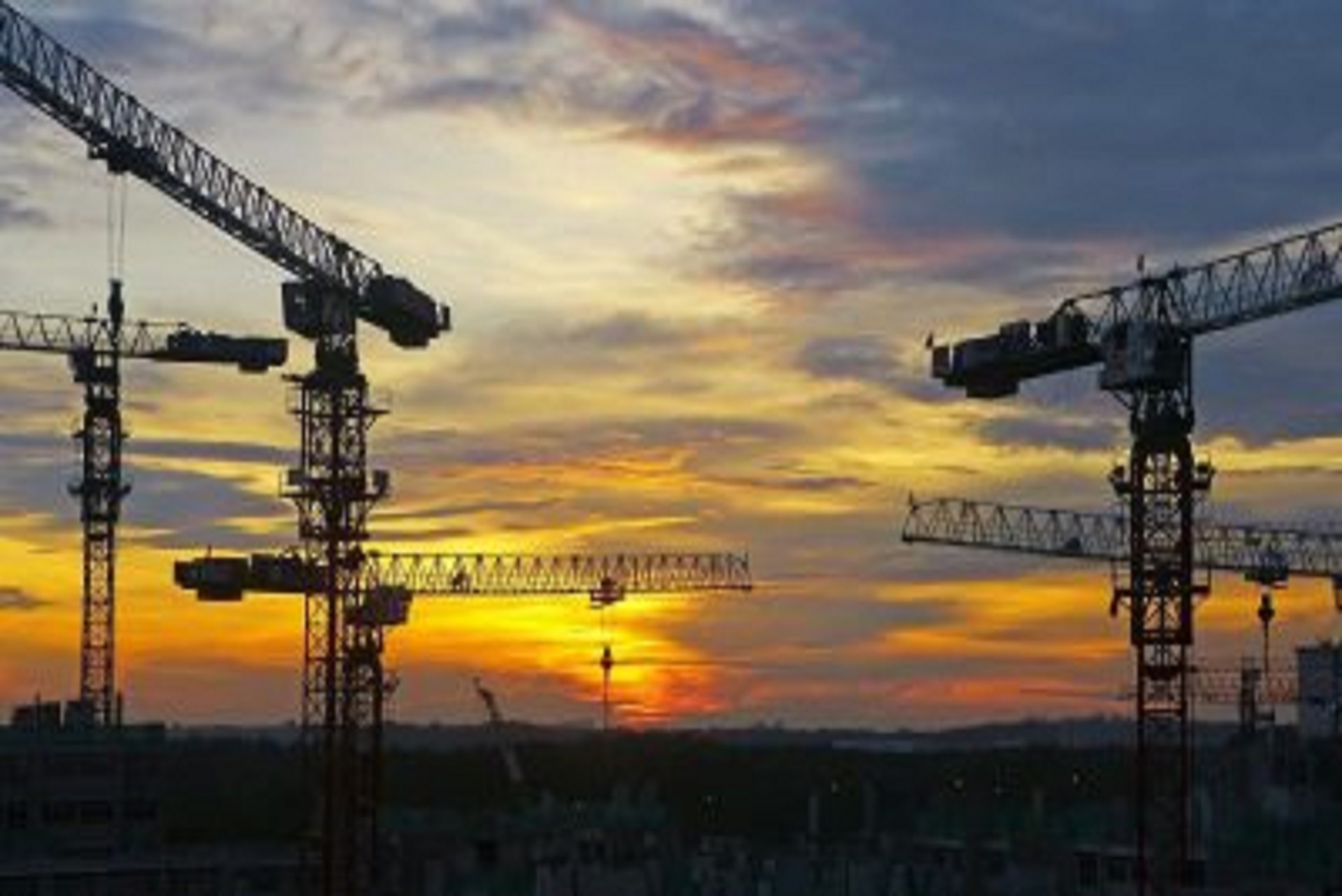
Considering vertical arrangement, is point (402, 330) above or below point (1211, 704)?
above

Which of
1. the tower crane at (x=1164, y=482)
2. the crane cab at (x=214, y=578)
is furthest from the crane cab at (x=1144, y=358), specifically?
the crane cab at (x=214, y=578)

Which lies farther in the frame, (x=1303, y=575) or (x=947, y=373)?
(x=1303, y=575)

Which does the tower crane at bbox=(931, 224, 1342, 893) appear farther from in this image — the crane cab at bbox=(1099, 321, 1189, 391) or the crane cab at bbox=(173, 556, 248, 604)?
the crane cab at bbox=(173, 556, 248, 604)

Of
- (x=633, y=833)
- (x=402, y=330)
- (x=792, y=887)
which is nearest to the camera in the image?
(x=402, y=330)

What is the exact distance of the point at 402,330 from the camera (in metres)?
76.9

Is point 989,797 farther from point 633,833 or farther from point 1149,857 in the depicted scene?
point 1149,857

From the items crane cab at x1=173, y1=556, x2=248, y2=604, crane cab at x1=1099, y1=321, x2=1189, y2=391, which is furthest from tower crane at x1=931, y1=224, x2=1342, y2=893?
crane cab at x1=173, y1=556, x2=248, y2=604

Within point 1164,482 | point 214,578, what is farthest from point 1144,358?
point 214,578

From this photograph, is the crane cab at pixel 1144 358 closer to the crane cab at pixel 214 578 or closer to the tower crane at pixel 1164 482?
the tower crane at pixel 1164 482

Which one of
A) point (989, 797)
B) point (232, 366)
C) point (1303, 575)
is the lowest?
point (989, 797)

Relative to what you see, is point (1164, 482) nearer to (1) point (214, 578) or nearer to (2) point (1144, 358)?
(2) point (1144, 358)

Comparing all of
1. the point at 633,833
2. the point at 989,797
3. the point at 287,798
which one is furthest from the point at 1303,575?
the point at 287,798

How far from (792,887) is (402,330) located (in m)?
25.6

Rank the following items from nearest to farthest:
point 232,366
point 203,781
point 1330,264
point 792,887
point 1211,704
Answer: point 1330,264 < point 792,887 < point 232,366 < point 1211,704 < point 203,781
